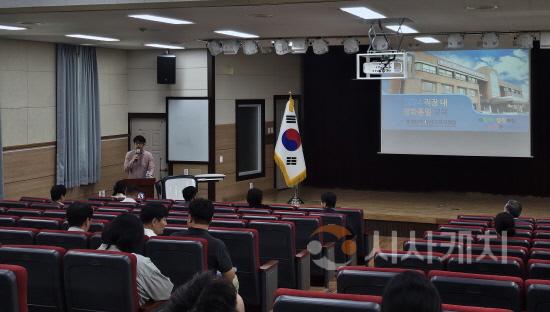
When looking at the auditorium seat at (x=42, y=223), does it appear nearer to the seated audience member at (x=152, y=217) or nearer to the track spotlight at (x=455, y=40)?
the seated audience member at (x=152, y=217)

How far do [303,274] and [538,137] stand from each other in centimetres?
1060

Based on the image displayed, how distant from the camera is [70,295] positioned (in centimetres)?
400

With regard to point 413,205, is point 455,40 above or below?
above

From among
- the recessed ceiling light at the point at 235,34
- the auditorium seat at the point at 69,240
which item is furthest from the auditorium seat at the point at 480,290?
the recessed ceiling light at the point at 235,34

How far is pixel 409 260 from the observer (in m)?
4.55

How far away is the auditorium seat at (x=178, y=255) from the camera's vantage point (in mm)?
4340

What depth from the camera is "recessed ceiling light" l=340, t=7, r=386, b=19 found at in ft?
27.7

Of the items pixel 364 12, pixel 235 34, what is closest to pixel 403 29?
pixel 364 12

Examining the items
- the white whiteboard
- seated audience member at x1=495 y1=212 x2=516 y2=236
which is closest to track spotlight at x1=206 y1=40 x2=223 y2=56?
the white whiteboard

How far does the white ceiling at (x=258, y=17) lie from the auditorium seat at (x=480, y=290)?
4641mm

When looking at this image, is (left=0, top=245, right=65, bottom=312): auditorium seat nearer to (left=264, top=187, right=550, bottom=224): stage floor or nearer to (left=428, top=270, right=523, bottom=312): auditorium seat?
(left=428, top=270, right=523, bottom=312): auditorium seat

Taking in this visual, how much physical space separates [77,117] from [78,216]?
321 inches

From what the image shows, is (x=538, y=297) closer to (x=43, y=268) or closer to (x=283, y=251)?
(x=43, y=268)

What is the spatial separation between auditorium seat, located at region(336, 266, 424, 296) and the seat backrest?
202 centimetres
